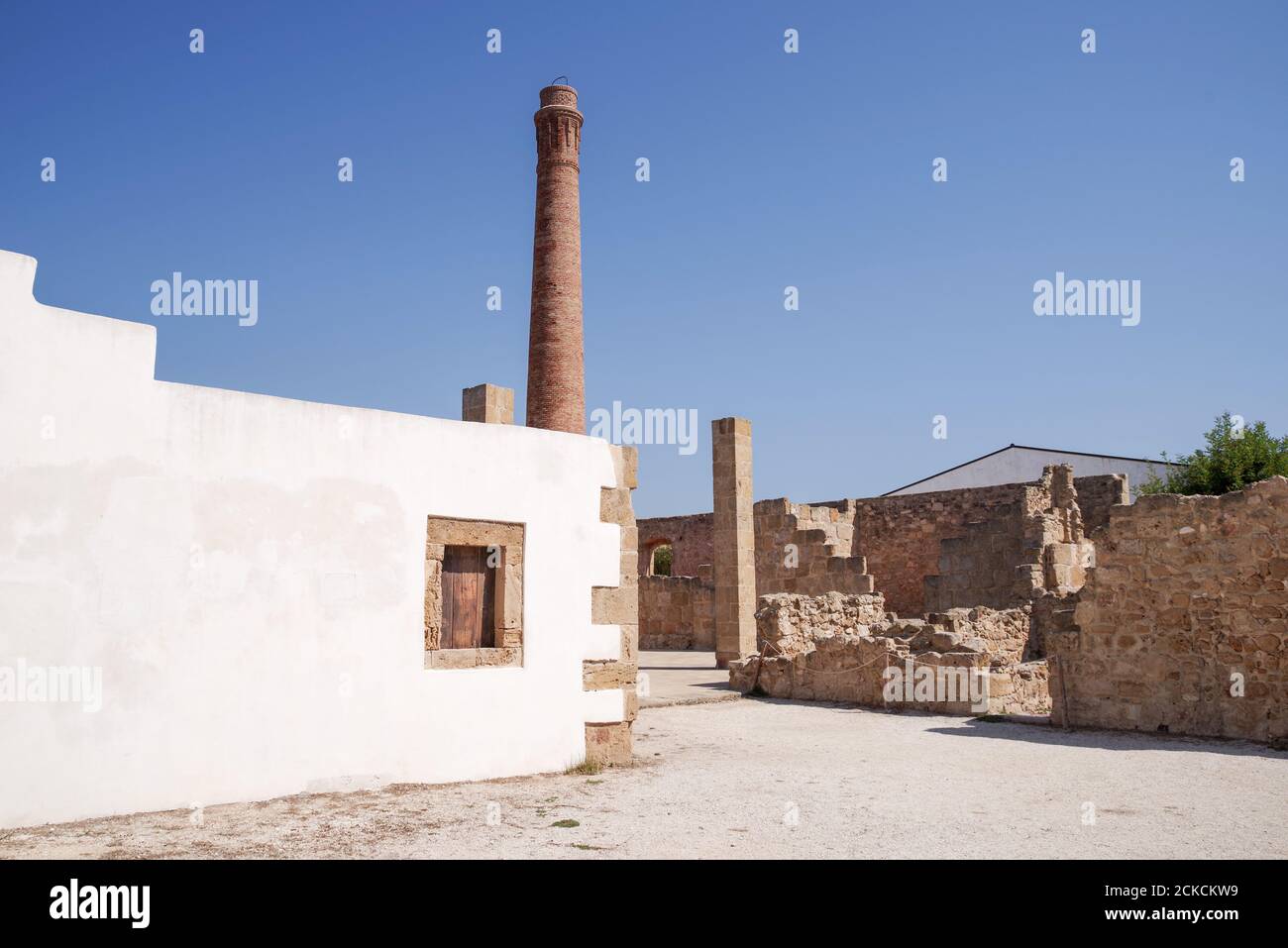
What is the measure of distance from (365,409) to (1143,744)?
736 cm

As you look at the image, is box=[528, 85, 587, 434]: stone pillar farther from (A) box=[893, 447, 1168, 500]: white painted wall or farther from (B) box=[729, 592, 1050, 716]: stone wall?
(A) box=[893, 447, 1168, 500]: white painted wall

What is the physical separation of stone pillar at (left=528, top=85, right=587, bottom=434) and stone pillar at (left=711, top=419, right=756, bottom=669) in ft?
9.07

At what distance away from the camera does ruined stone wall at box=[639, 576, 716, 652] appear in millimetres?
25766

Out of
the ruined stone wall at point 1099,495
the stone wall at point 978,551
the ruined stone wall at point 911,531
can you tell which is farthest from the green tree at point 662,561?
the ruined stone wall at point 1099,495

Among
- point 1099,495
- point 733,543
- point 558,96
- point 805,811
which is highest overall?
point 558,96

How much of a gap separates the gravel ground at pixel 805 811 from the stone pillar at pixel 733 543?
7744 mm

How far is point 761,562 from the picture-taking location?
1889 cm

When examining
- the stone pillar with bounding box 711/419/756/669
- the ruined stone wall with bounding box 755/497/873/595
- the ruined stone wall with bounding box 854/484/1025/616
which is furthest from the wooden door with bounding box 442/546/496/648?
the ruined stone wall with bounding box 854/484/1025/616

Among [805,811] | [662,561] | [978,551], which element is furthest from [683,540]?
[805,811]

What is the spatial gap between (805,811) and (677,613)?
19.8 m

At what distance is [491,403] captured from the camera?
1252 cm

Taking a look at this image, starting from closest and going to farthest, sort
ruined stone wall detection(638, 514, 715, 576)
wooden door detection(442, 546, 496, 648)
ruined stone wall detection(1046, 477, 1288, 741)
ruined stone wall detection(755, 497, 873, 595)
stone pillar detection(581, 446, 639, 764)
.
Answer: wooden door detection(442, 546, 496, 648), stone pillar detection(581, 446, 639, 764), ruined stone wall detection(1046, 477, 1288, 741), ruined stone wall detection(755, 497, 873, 595), ruined stone wall detection(638, 514, 715, 576)

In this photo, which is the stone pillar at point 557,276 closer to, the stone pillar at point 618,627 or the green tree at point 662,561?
the stone pillar at point 618,627

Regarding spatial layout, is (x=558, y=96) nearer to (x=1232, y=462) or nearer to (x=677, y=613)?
(x=677, y=613)
